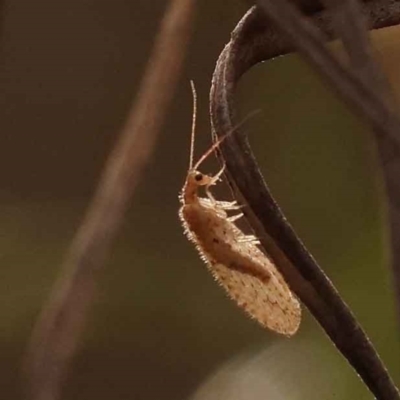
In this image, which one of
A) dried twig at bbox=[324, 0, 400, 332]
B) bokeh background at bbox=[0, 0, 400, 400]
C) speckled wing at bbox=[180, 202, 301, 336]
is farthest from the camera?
bokeh background at bbox=[0, 0, 400, 400]

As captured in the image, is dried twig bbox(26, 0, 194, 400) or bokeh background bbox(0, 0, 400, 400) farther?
bokeh background bbox(0, 0, 400, 400)

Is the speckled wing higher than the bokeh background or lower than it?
higher

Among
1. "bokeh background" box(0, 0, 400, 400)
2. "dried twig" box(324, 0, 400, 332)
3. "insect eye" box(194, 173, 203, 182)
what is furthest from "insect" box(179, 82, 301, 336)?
"dried twig" box(324, 0, 400, 332)

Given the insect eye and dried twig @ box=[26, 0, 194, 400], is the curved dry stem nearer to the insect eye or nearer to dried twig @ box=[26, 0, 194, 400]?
dried twig @ box=[26, 0, 194, 400]

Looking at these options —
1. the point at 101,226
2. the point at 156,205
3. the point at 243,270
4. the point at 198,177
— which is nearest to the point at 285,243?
the point at 101,226

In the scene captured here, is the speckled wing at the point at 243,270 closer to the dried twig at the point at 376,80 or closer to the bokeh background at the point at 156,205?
the bokeh background at the point at 156,205

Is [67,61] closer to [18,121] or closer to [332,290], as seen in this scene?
[18,121]
